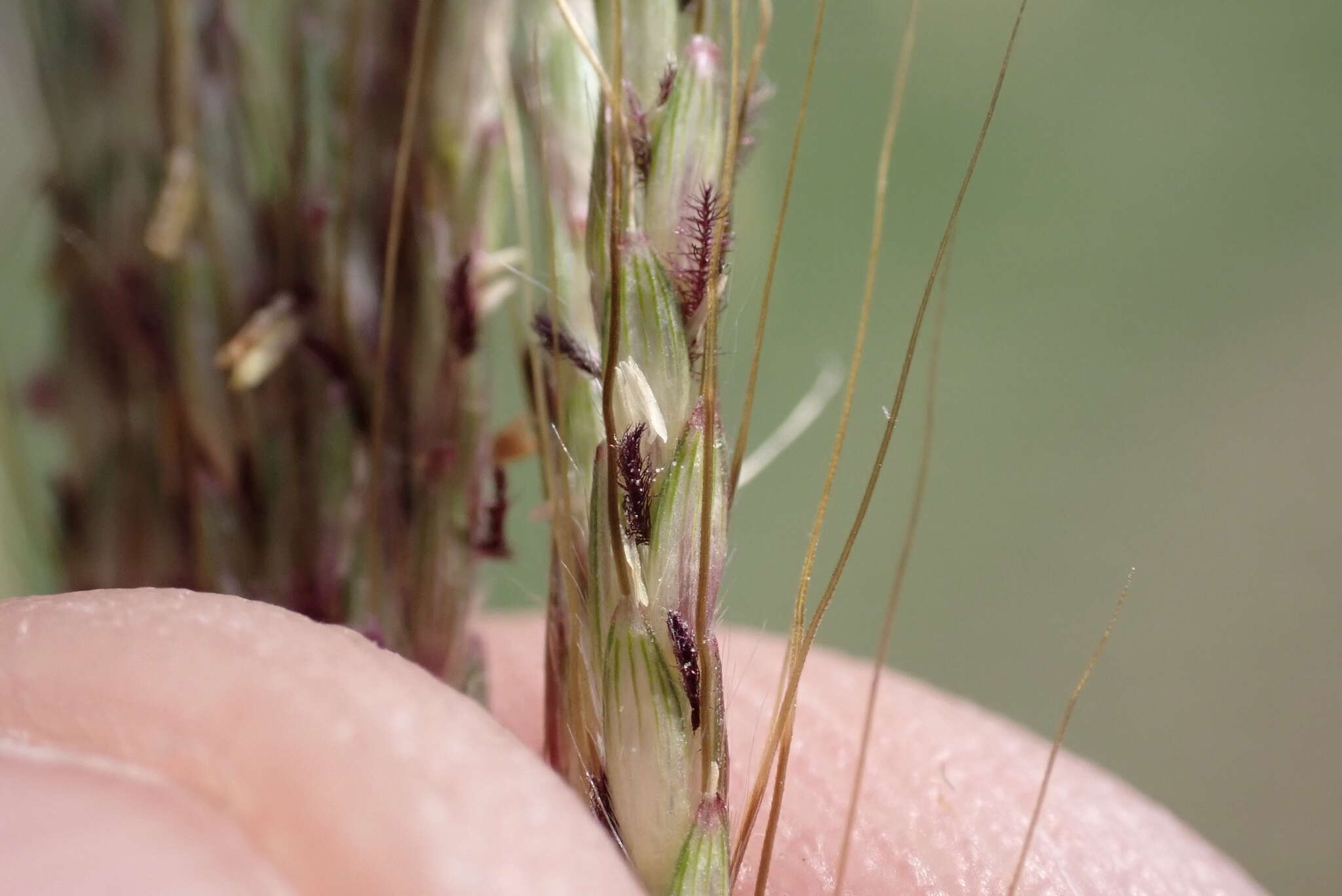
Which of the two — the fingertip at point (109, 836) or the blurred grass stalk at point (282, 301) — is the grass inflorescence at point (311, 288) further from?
the fingertip at point (109, 836)

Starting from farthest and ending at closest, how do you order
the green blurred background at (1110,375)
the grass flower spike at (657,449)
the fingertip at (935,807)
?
the green blurred background at (1110,375), the fingertip at (935,807), the grass flower spike at (657,449)

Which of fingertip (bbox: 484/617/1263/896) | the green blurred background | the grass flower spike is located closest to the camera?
the grass flower spike

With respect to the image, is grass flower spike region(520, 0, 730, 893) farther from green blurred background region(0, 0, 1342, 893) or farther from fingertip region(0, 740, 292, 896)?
green blurred background region(0, 0, 1342, 893)

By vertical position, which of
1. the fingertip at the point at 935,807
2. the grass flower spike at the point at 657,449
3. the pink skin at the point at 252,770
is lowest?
the fingertip at the point at 935,807

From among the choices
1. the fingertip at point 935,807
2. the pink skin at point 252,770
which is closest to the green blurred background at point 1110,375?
the fingertip at point 935,807


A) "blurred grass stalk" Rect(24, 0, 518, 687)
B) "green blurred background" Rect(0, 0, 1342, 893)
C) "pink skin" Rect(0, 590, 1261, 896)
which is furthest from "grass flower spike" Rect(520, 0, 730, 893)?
"green blurred background" Rect(0, 0, 1342, 893)

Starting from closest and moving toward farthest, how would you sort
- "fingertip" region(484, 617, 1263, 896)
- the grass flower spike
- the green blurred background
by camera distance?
the grass flower spike < "fingertip" region(484, 617, 1263, 896) < the green blurred background

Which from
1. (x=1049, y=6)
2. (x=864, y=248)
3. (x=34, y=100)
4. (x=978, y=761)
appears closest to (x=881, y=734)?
(x=978, y=761)
